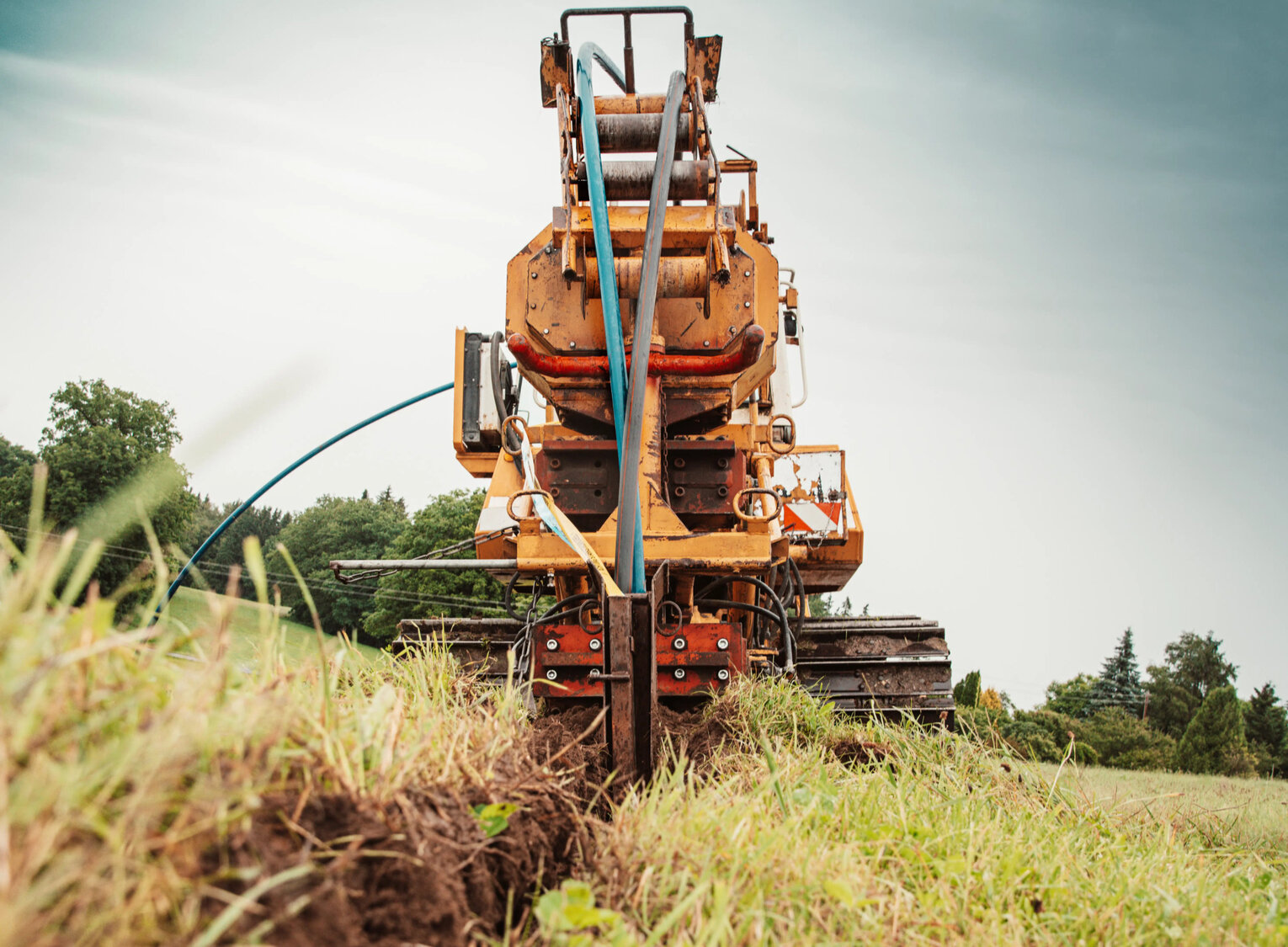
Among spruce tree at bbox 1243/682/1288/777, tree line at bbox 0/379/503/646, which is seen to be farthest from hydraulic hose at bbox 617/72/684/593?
spruce tree at bbox 1243/682/1288/777

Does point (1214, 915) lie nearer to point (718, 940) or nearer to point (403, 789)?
point (718, 940)

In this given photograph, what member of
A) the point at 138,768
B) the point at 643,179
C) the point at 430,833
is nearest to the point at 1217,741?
the point at 643,179

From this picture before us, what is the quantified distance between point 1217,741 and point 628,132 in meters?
30.5

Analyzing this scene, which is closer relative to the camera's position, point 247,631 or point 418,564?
point 247,631

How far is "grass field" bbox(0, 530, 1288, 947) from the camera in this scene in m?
0.94

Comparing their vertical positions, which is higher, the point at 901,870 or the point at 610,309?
the point at 610,309

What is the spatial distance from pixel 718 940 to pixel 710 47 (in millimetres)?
4631

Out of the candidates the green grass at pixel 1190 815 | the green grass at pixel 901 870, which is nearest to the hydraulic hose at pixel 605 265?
the green grass at pixel 901 870

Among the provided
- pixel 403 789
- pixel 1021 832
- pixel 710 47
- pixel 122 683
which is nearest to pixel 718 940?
pixel 403 789

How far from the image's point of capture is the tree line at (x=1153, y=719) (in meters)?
13.8

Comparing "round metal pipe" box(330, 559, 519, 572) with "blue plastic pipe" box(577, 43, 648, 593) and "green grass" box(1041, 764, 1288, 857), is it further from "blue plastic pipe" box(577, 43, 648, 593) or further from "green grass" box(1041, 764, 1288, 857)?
"green grass" box(1041, 764, 1288, 857)

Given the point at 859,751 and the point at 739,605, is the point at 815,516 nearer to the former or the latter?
the point at 739,605

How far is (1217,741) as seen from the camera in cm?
2694

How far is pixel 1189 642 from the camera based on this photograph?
206 feet
